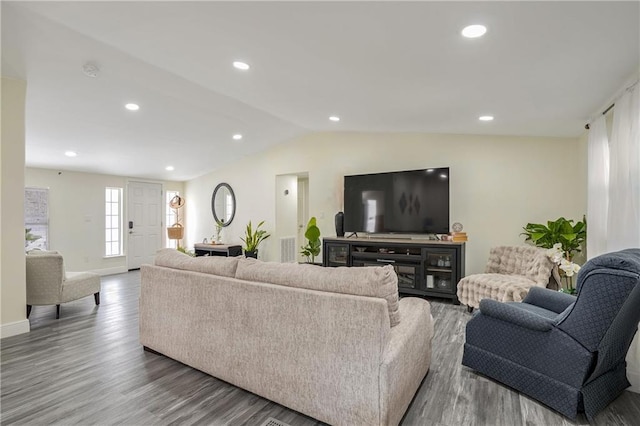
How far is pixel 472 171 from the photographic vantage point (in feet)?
15.4

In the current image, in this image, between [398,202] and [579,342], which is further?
[398,202]

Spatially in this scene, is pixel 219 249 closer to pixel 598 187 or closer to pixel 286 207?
pixel 286 207

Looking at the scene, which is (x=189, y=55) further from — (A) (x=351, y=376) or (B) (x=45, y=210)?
(B) (x=45, y=210)

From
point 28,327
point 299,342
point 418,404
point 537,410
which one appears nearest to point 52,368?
point 28,327

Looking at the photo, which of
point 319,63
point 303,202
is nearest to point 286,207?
point 303,202

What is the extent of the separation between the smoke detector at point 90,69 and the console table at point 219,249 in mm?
3917

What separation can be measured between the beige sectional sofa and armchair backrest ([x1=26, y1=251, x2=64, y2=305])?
2.14 meters

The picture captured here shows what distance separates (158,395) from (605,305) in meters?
2.78

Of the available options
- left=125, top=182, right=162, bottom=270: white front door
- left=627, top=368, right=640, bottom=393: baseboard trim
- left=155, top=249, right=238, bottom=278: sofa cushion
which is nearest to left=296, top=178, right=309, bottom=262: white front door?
left=125, top=182, right=162, bottom=270: white front door

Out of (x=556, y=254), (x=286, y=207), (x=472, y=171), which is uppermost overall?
(x=472, y=171)

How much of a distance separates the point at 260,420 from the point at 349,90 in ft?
9.64

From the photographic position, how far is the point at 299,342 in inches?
71.3

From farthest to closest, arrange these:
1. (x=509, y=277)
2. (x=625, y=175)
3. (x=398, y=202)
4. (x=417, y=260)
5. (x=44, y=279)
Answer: (x=398, y=202)
(x=417, y=260)
(x=509, y=277)
(x=44, y=279)
(x=625, y=175)

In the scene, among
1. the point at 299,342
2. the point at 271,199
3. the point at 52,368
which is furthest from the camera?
the point at 271,199
